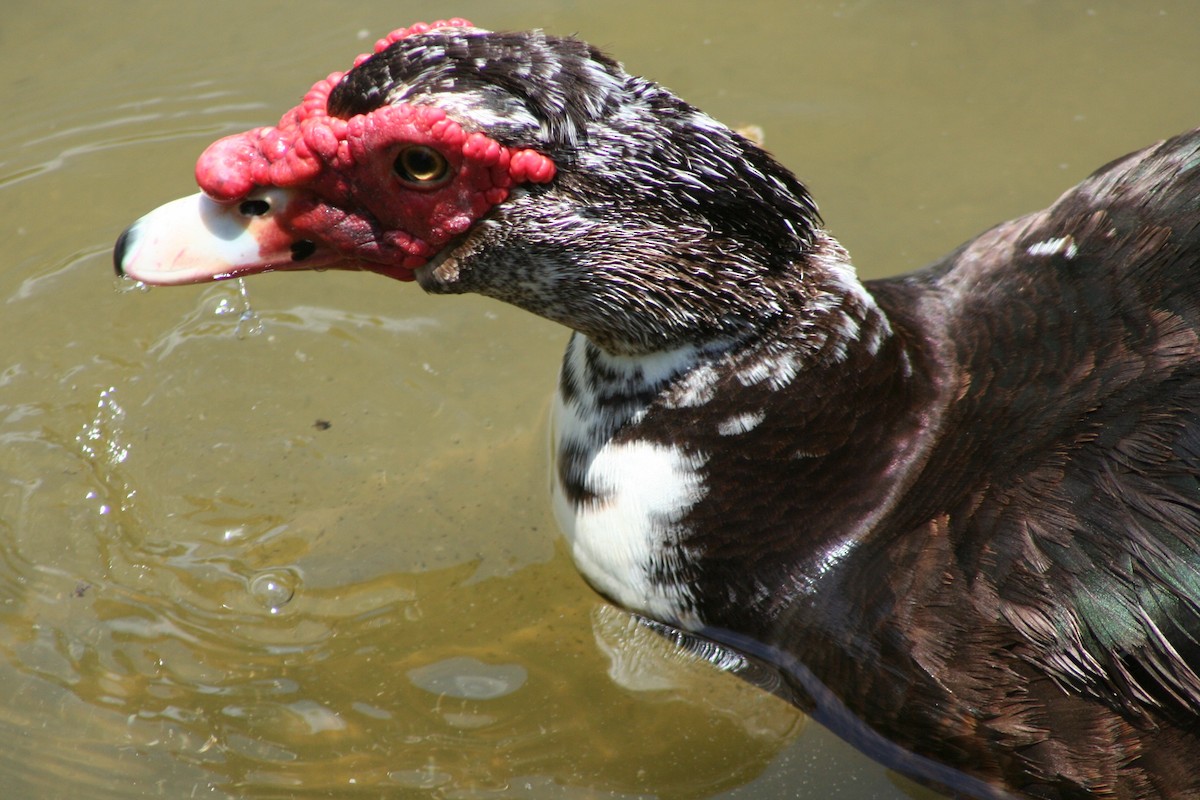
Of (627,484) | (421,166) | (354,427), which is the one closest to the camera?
(421,166)

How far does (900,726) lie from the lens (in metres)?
3.13

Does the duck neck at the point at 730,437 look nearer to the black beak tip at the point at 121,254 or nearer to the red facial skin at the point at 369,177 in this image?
the red facial skin at the point at 369,177

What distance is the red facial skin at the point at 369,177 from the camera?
8.82 ft

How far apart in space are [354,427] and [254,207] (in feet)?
4.91

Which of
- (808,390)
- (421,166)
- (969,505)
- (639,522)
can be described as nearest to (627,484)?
(639,522)

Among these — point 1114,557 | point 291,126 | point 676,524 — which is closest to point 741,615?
point 676,524

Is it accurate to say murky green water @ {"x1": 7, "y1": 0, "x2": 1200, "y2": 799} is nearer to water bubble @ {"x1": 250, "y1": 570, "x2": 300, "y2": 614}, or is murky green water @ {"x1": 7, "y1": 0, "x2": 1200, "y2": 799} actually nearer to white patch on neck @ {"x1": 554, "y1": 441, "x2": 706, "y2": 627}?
water bubble @ {"x1": 250, "y1": 570, "x2": 300, "y2": 614}

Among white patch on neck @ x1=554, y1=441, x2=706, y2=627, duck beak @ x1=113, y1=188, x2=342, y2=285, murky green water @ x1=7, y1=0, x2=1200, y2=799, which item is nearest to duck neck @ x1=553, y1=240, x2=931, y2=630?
white patch on neck @ x1=554, y1=441, x2=706, y2=627

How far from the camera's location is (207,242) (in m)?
2.96

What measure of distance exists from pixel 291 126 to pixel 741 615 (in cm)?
170

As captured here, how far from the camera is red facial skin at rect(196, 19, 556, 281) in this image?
2.69m

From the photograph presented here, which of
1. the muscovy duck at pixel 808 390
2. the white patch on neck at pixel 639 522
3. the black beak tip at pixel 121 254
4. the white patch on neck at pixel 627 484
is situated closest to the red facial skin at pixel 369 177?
the muscovy duck at pixel 808 390

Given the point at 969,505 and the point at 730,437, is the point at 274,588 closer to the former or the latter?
the point at 730,437

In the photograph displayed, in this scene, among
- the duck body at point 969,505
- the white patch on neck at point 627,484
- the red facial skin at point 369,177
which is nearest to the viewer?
the red facial skin at point 369,177
